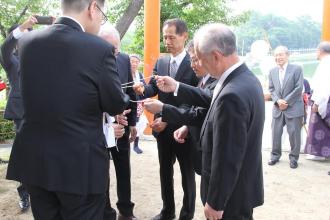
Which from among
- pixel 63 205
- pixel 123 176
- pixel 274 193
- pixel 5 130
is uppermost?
pixel 63 205

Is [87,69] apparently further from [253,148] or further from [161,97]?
[161,97]

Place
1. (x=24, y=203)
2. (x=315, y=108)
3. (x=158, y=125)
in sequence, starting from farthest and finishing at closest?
(x=315, y=108)
(x=24, y=203)
(x=158, y=125)

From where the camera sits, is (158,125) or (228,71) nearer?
(228,71)

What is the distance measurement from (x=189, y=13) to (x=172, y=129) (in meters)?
11.9

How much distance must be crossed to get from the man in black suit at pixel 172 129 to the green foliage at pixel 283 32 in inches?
347

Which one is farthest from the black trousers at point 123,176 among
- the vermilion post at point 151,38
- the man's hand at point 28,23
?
the vermilion post at point 151,38

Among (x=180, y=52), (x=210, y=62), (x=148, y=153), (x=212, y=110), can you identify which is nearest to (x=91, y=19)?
(x=210, y=62)

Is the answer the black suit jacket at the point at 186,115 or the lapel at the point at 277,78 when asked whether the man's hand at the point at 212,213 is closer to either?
the black suit jacket at the point at 186,115

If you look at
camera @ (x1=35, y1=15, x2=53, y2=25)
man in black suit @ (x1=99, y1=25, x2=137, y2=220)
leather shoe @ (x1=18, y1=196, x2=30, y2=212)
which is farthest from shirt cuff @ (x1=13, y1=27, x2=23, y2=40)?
leather shoe @ (x1=18, y1=196, x2=30, y2=212)

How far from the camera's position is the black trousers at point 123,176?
355 centimetres

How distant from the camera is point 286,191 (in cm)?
485

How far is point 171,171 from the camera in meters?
3.72

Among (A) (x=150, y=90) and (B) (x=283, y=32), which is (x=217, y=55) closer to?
(A) (x=150, y=90)

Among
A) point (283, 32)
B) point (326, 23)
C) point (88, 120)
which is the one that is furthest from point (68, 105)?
point (283, 32)
